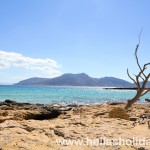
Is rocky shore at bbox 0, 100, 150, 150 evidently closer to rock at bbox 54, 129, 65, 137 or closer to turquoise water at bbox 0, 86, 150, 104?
rock at bbox 54, 129, 65, 137

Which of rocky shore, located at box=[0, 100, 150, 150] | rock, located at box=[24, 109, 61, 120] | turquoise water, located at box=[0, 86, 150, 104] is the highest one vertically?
rocky shore, located at box=[0, 100, 150, 150]

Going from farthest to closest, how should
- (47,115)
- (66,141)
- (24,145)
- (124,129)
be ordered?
(47,115), (124,129), (66,141), (24,145)

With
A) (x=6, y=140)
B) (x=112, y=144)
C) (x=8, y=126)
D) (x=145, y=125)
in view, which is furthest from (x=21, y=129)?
(x=145, y=125)

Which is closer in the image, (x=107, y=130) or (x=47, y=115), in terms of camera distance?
(x=107, y=130)

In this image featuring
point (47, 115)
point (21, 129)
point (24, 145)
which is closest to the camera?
point (24, 145)

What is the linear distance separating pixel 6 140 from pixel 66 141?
41.5 inches

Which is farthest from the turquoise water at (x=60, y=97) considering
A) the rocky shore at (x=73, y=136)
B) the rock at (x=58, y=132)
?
the rock at (x=58, y=132)

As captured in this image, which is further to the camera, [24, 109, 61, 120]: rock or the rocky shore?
[24, 109, 61, 120]: rock

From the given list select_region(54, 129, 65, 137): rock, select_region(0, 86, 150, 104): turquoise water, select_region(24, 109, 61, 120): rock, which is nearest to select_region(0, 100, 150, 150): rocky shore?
select_region(54, 129, 65, 137): rock

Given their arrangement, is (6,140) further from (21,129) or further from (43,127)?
(43,127)

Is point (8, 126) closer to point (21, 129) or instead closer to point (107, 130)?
point (21, 129)

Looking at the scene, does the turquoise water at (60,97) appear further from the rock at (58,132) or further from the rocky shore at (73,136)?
the rock at (58,132)

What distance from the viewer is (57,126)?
6527 millimetres

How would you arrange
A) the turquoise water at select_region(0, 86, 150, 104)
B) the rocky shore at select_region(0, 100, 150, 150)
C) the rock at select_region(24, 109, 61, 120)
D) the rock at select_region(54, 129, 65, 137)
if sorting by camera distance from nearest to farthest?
the rocky shore at select_region(0, 100, 150, 150), the rock at select_region(54, 129, 65, 137), the rock at select_region(24, 109, 61, 120), the turquoise water at select_region(0, 86, 150, 104)
